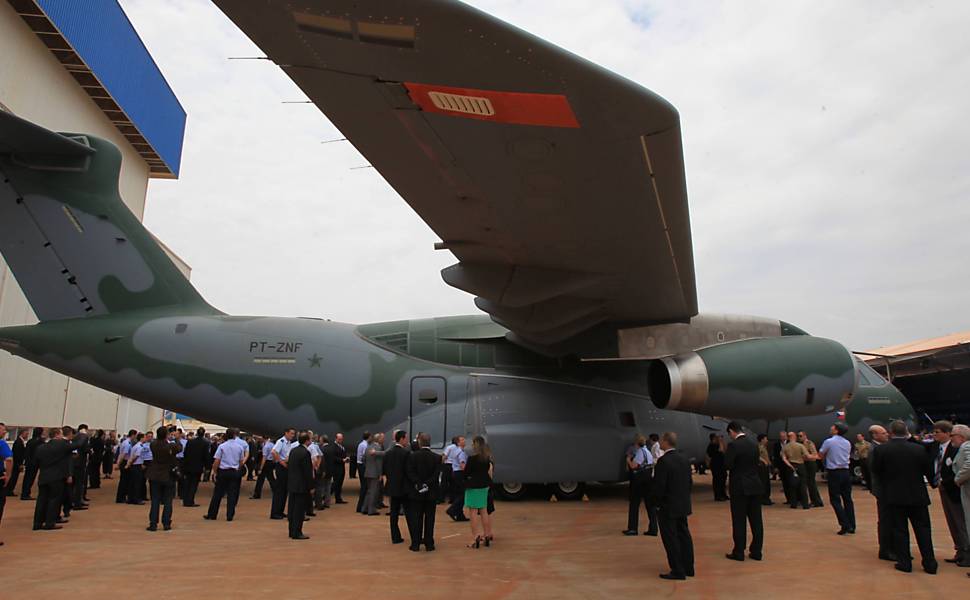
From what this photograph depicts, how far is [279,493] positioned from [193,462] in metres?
2.37

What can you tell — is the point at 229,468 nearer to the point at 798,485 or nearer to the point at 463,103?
the point at 463,103

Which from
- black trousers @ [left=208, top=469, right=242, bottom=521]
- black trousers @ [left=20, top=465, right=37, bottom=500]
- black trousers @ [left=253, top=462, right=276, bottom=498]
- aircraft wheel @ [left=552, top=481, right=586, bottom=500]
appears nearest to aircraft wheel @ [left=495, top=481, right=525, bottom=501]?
aircraft wheel @ [left=552, top=481, right=586, bottom=500]

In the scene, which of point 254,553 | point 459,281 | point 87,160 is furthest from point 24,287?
point 459,281

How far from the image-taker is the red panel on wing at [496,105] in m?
4.54

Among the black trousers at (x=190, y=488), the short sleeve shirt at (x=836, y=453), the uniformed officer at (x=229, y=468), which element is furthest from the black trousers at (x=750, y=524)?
the black trousers at (x=190, y=488)

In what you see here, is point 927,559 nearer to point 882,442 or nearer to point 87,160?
point 882,442

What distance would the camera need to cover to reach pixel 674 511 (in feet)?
21.1

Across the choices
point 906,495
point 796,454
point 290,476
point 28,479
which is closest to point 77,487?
point 28,479

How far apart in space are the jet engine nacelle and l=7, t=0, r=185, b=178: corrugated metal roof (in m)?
20.3

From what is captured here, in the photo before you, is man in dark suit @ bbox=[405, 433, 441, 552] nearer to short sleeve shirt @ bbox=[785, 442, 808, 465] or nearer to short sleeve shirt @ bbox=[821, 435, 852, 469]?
short sleeve shirt @ bbox=[821, 435, 852, 469]

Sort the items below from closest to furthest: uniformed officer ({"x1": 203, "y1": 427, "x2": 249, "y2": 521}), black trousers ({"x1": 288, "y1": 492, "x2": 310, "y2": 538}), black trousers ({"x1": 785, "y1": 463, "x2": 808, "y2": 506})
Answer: black trousers ({"x1": 288, "y1": 492, "x2": 310, "y2": 538}), uniformed officer ({"x1": 203, "y1": 427, "x2": 249, "y2": 521}), black trousers ({"x1": 785, "y1": 463, "x2": 808, "y2": 506})

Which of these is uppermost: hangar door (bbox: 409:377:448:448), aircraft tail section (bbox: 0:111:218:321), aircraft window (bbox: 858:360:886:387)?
aircraft tail section (bbox: 0:111:218:321)

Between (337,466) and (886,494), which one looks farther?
(337,466)

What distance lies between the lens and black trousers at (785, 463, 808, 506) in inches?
467
